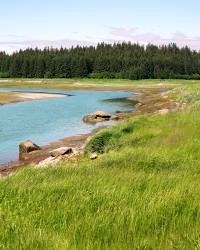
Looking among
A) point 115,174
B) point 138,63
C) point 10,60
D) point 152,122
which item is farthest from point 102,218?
point 10,60

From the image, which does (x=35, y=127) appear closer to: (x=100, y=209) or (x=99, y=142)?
(x=99, y=142)

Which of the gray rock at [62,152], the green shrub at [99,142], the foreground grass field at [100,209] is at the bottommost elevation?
the gray rock at [62,152]

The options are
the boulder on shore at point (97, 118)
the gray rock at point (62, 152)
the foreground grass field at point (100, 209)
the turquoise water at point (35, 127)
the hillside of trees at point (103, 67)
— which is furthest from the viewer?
the hillside of trees at point (103, 67)

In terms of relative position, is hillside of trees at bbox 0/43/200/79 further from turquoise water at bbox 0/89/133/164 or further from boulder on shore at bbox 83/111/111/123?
boulder on shore at bbox 83/111/111/123

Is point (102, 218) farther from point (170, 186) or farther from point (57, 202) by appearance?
point (170, 186)

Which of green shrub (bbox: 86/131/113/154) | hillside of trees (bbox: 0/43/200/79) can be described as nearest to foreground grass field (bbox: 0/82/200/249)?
green shrub (bbox: 86/131/113/154)

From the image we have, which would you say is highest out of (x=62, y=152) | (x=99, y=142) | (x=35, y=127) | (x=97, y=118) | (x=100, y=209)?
(x=100, y=209)

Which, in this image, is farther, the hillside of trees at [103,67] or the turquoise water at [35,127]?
the hillside of trees at [103,67]

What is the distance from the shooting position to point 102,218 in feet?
23.5

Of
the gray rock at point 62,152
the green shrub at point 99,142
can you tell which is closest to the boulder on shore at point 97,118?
the gray rock at point 62,152

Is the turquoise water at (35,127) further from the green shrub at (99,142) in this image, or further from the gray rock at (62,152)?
the green shrub at (99,142)

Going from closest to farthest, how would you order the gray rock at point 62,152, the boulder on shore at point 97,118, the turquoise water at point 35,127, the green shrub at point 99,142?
1. the green shrub at point 99,142
2. the gray rock at point 62,152
3. the turquoise water at point 35,127
4. the boulder on shore at point 97,118

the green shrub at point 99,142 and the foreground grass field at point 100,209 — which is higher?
the foreground grass field at point 100,209

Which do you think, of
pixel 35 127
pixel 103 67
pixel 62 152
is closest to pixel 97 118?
pixel 35 127
